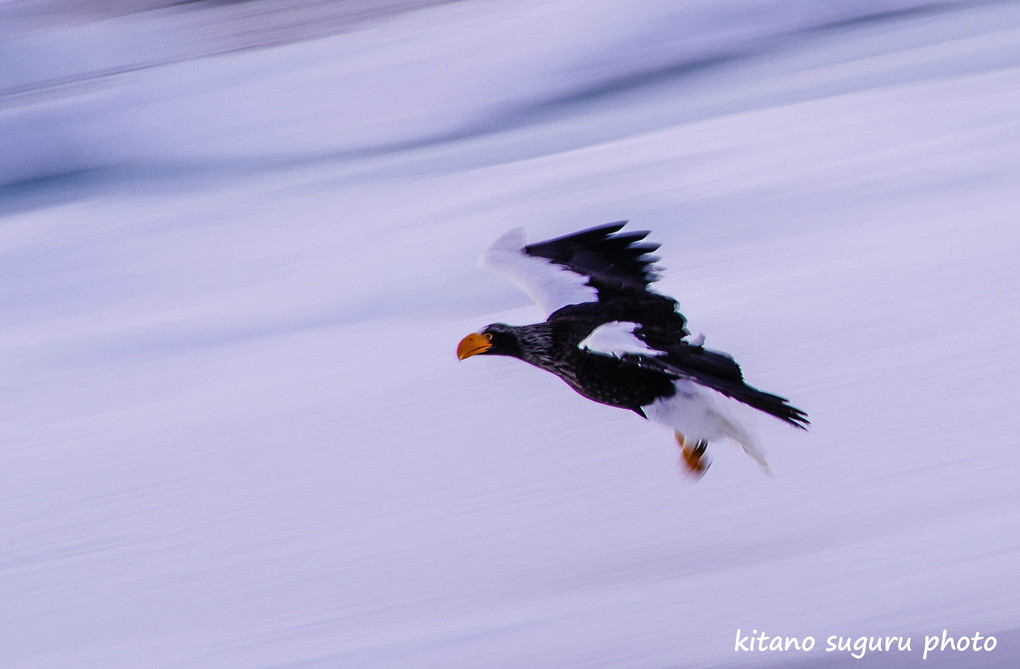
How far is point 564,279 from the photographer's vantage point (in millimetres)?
2002

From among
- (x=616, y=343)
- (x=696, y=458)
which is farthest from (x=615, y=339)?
(x=696, y=458)

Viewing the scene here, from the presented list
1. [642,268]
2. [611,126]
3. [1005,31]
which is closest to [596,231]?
[642,268]

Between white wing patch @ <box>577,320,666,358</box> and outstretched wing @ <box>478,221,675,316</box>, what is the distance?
33cm

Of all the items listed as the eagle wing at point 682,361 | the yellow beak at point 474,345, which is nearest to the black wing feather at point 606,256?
the yellow beak at point 474,345

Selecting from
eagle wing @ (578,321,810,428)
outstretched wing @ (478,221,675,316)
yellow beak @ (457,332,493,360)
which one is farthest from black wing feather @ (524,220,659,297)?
eagle wing @ (578,321,810,428)

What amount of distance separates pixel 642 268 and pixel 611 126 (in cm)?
214

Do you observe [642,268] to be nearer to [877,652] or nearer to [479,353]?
[479,353]

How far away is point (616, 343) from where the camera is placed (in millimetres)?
1528

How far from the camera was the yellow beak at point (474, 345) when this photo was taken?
1.98 metres

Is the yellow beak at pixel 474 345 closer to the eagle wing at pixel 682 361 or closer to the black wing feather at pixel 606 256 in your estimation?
the black wing feather at pixel 606 256

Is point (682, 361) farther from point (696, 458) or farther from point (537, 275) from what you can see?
point (537, 275)

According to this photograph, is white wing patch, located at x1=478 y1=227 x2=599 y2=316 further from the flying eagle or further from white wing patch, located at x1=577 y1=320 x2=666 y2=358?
white wing patch, located at x1=577 y1=320 x2=666 y2=358

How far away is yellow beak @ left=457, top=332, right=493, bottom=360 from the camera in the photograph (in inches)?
77.9

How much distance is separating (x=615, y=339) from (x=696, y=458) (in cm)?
48
